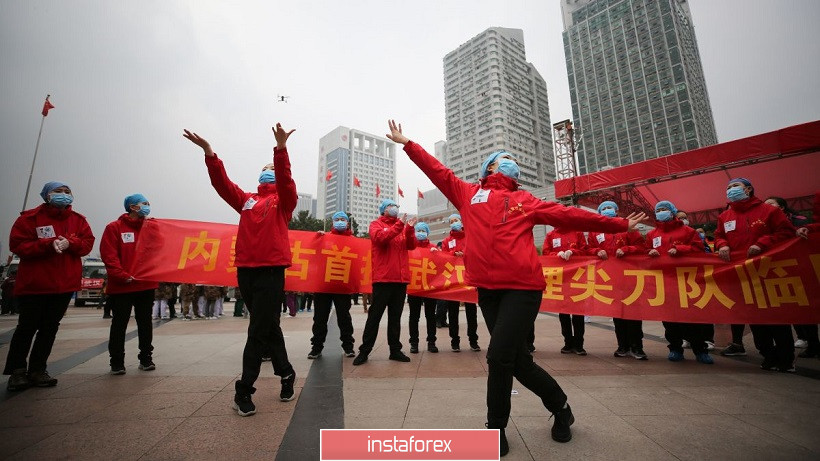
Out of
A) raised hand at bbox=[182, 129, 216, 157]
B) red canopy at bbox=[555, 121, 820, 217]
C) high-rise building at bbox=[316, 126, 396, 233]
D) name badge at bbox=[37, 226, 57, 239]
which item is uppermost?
high-rise building at bbox=[316, 126, 396, 233]

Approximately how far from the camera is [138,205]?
4.62 metres

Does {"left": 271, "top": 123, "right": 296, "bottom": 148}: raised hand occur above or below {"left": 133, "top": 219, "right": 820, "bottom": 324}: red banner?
above

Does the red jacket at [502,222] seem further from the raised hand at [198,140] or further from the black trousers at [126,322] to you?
the black trousers at [126,322]

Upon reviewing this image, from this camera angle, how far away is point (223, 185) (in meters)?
3.20

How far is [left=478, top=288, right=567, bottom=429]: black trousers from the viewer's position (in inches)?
84.6

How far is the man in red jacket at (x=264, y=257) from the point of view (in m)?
2.94

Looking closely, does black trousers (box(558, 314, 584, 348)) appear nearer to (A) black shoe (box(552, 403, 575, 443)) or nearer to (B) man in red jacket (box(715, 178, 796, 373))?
(B) man in red jacket (box(715, 178, 796, 373))

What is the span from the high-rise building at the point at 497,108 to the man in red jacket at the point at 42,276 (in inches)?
4202

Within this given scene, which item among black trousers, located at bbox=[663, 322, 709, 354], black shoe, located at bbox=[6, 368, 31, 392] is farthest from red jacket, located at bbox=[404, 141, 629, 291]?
black shoe, located at bbox=[6, 368, 31, 392]

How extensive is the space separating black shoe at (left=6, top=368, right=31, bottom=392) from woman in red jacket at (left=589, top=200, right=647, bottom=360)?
6923mm

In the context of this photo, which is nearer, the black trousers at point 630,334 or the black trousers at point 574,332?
the black trousers at point 630,334

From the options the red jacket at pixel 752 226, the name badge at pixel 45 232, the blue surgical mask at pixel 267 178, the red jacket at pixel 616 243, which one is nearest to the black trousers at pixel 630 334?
the red jacket at pixel 616 243

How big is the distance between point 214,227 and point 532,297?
16.9 ft

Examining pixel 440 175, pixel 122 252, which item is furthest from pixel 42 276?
pixel 440 175
